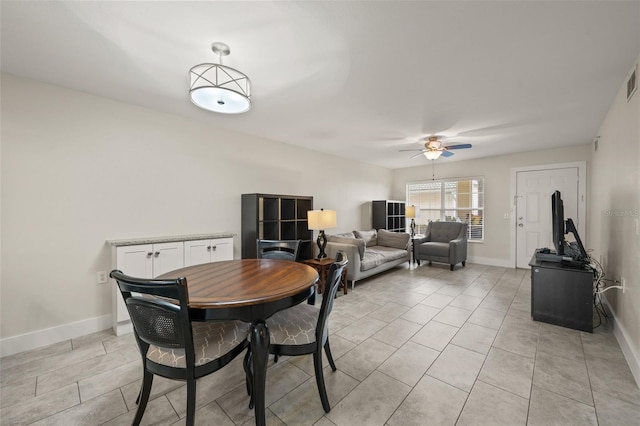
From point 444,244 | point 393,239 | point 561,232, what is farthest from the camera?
point 393,239

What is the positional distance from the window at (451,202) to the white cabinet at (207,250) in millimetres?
5134

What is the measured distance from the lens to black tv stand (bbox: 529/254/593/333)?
102 inches

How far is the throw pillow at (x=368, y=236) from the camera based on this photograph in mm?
5336

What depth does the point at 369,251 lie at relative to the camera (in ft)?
16.1

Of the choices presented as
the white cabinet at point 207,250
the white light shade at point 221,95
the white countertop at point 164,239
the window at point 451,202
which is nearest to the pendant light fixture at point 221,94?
the white light shade at point 221,95

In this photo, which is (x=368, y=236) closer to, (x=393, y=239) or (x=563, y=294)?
(x=393, y=239)

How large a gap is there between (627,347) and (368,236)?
148 inches

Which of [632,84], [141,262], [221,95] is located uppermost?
[632,84]

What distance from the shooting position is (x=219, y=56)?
6.45ft

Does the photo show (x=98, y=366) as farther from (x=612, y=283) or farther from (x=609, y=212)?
(x=609, y=212)

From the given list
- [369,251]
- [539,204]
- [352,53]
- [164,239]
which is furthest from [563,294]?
[164,239]

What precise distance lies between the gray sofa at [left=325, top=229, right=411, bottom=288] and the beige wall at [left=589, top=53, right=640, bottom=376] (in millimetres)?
2755

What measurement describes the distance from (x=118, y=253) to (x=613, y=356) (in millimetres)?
4569

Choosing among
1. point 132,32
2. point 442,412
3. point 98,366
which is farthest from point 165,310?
point 132,32
